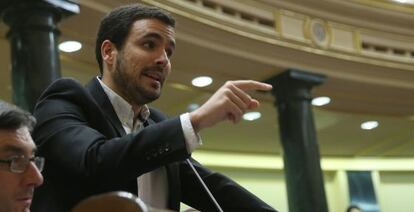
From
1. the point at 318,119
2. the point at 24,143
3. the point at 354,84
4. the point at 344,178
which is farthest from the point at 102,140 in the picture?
the point at 344,178

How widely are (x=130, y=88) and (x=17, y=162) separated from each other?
38 centimetres

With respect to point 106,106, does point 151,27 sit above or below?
above

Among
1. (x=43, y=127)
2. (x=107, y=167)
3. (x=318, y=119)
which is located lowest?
(x=107, y=167)

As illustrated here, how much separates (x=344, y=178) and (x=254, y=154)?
2.40 m

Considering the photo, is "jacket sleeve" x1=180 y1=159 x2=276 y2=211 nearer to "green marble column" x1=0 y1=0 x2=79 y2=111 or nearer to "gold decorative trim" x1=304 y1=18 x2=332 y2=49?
"green marble column" x1=0 y1=0 x2=79 y2=111

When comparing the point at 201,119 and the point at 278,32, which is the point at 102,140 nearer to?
the point at 201,119

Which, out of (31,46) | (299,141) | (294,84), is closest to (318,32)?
(294,84)

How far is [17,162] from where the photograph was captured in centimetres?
187

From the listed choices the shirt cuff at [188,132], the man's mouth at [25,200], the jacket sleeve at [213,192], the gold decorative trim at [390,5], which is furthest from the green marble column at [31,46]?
the gold decorative trim at [390,5]

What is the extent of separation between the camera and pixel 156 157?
5.28 ft

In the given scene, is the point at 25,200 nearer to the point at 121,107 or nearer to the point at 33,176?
the point at 33,176

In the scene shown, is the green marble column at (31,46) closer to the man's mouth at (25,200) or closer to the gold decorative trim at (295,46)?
the gold decorative trim at (295,46)

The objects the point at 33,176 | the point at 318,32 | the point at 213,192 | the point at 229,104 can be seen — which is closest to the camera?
the point at 229,104

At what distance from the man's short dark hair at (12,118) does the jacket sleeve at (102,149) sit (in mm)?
112
